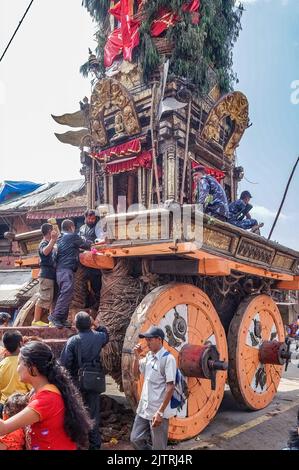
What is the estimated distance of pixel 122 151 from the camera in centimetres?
1220

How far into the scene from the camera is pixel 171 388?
3711mm

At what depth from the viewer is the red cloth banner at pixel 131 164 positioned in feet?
38.9

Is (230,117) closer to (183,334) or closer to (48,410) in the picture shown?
(183,334)

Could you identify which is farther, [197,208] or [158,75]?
[158,75]

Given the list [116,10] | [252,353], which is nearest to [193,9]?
[116,10]

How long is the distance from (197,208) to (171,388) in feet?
6.73

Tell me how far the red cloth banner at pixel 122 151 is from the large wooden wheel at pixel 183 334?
7331 mm

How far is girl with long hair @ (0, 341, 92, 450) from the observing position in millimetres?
2277

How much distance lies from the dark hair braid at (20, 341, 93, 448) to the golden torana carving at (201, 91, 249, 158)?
10.8 meters

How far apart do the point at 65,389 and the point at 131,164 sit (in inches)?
403

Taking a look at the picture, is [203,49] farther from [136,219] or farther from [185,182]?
[136,219]

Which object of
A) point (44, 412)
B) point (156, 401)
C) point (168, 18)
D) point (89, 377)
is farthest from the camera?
point (168, 18)
